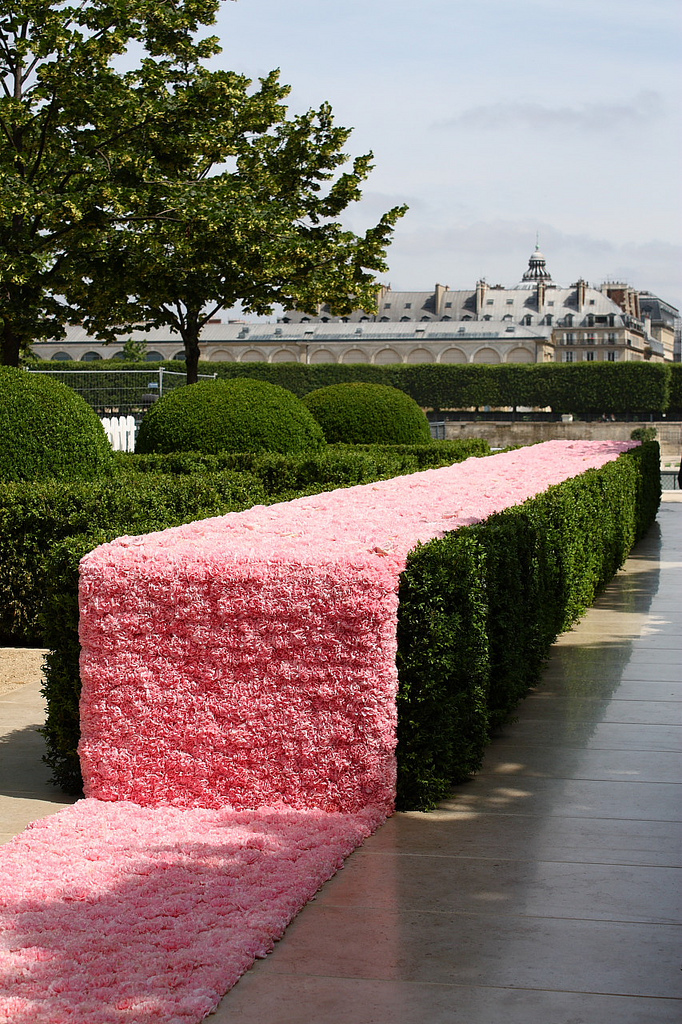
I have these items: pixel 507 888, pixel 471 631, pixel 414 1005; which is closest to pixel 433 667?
pixel 471 631

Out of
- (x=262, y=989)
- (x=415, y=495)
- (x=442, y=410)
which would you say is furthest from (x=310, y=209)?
(x=442, y=410)

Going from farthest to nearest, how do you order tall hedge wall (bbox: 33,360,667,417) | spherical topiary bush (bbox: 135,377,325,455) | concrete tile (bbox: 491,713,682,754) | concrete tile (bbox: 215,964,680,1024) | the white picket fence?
tall hedge wall (bbox: 33,360,667,417)
the white picket fence
spherical topiary bush (bbox: 135,377,325,455)
concrete tile (bbox: 491,713,682,754)
concrete tile (bbox: 215,964,680,1024)

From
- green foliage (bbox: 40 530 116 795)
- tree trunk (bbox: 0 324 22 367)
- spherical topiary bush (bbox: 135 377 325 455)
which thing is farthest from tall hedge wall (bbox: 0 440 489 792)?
tree trunk (bbox: 0 324 22 367)

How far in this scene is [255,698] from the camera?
161 inches

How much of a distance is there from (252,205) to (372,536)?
15.9 m

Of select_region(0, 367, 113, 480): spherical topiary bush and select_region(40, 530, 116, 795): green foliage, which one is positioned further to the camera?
select_region(0, 367, 113, 480): spherical topiary bush

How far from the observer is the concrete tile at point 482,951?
2.80 m

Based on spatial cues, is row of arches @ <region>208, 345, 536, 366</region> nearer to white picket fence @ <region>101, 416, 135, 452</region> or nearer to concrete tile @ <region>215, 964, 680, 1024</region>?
white picket fence @ <region>101, 416, 135, 452</region>

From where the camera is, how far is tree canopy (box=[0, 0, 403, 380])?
17234mm

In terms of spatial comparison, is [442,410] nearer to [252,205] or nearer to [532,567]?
[252,205]

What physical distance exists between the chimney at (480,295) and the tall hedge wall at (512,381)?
162 ft

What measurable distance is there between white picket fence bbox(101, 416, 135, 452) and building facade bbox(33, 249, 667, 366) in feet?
224

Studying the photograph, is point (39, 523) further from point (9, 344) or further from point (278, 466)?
point (9, 344)

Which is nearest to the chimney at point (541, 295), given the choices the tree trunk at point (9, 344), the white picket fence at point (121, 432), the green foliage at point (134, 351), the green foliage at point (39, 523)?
the green foliage at point (134, 351)
